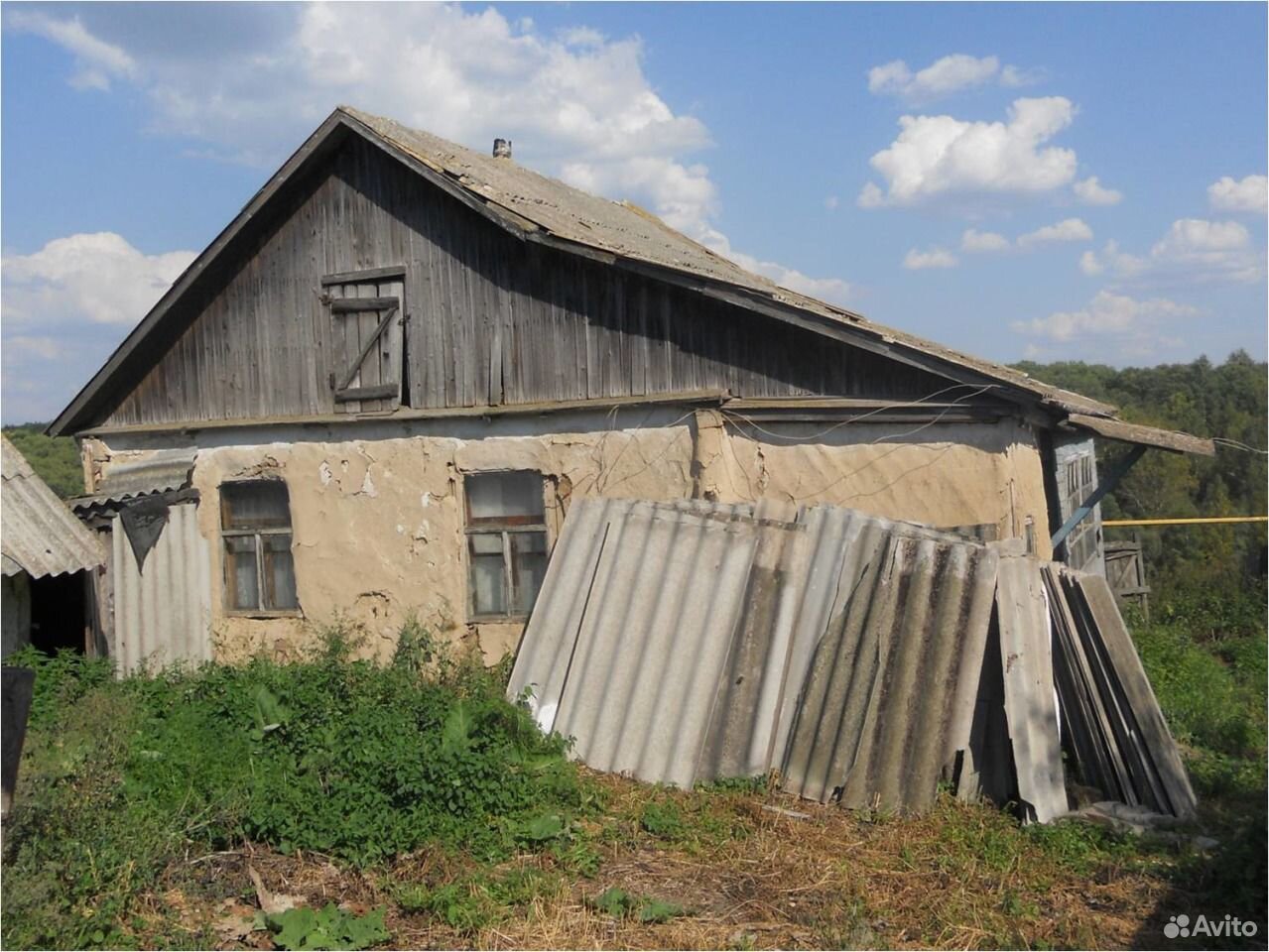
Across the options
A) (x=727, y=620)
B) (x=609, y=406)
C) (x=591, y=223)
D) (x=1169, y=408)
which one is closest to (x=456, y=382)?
(x=609, y=406)

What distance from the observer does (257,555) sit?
10.3 meters

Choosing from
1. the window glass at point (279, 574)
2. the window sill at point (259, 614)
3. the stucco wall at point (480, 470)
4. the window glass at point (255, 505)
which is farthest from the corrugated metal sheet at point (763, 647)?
the window glass at point (255, 505)

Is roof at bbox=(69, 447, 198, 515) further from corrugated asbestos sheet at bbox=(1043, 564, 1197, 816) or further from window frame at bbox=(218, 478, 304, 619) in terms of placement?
corrugated asbestos sheet at bbox=(1043, 564, 1197, 816)

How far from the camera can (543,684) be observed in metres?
7.71

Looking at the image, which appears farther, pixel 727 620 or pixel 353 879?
pixel 727 620

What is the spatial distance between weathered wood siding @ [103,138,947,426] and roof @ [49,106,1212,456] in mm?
245

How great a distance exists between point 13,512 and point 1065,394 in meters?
9.15

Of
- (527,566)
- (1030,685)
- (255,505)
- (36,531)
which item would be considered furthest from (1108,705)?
(36,531)

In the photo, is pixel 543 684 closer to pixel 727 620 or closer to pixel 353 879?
pixel 727 620

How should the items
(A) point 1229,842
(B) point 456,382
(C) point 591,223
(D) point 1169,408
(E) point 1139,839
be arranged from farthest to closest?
(D) point 1169,408, (C) point 591,223, (B) point 456,382, (E) point 1139,839, (A) point 1229,842

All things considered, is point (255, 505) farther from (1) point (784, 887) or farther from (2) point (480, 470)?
(1) point (784, 887)

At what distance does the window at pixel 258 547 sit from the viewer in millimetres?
10258

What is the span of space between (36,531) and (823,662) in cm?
672

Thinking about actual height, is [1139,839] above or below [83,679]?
below
